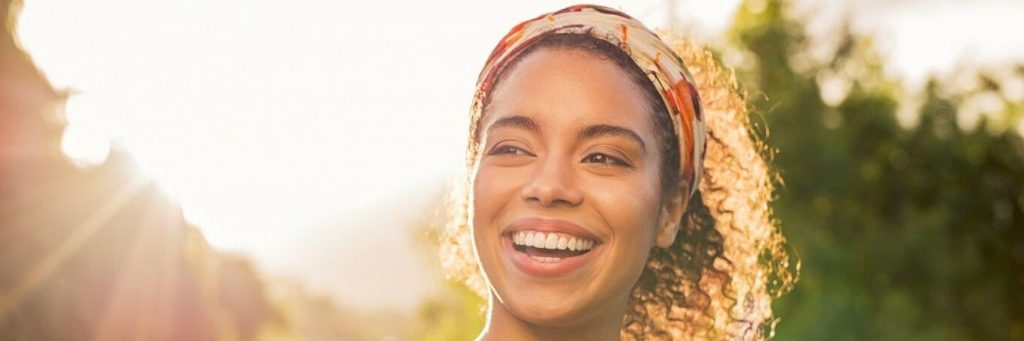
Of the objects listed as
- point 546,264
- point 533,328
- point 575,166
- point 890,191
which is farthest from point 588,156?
point 890,191

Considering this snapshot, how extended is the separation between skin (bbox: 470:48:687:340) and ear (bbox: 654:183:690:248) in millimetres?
177

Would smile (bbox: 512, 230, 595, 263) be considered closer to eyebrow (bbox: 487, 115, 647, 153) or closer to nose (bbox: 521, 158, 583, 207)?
nose (bbox: 521, 158, 583, 207)

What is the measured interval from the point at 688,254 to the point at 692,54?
75 centimetres

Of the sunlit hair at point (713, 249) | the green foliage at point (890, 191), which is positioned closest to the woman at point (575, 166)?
the sunlit hair at point (713, 249)

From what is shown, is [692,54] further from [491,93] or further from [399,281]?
[399,281]

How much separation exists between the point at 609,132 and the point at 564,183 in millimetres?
191

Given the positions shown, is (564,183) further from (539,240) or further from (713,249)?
(713,249)

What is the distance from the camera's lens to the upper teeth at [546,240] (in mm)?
3629

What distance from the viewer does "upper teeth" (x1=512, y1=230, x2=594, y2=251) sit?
363 centimetres

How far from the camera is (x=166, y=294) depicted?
1081 cm

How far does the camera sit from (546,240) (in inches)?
143

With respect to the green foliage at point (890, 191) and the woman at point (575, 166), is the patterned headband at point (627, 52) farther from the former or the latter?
the green foliage at point (890, 191)

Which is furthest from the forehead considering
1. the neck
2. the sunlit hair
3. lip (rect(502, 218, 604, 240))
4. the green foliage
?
the green foliage

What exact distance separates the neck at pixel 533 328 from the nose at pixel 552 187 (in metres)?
0.29
